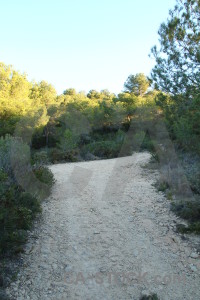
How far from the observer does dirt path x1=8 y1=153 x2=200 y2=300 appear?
11.2 feet

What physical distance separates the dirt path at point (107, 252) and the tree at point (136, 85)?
22.7m

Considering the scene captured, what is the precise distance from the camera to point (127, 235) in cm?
490

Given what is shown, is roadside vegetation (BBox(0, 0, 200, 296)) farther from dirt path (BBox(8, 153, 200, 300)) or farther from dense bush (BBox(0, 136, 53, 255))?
dirt path (BBox(8, 153, 200, 300))

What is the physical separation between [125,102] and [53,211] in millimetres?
18881

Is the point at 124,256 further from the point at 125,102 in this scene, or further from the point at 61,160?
the point at 125,102

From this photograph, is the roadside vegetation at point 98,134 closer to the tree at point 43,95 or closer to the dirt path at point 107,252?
the dirt path at point 107,252

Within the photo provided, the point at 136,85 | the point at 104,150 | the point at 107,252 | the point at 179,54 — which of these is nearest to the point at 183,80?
the point at 179,54

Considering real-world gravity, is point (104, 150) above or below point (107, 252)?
above

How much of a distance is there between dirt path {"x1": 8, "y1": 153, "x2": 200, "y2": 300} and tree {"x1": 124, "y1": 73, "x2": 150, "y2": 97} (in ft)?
74.3

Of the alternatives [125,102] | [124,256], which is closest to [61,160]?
[124,256]

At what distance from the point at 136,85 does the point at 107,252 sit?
26.2 m

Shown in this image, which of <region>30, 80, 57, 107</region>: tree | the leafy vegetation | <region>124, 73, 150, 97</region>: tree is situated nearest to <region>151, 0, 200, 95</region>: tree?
the leafy vegetation

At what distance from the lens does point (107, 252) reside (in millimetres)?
4305

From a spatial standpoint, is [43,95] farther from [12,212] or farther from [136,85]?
[12,212]
